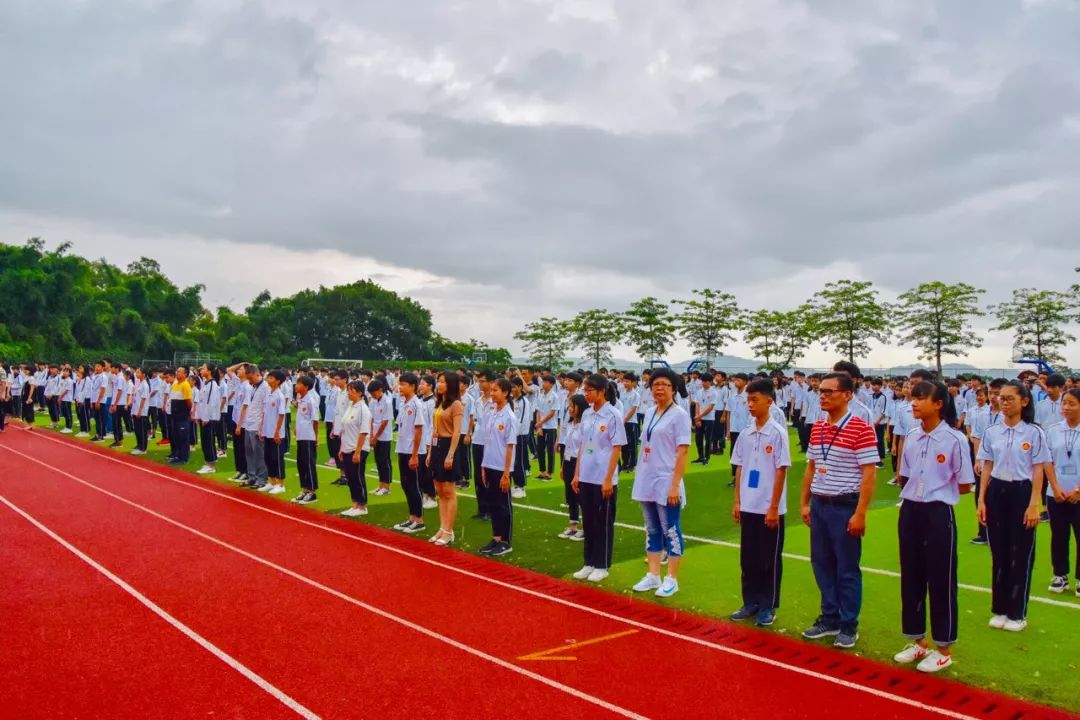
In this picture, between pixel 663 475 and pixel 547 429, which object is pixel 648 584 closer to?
pixel 663 475

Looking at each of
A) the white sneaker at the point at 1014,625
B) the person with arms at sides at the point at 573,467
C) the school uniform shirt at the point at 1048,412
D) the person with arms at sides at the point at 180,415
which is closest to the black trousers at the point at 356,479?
the person with arms at sides at the point at 573,467

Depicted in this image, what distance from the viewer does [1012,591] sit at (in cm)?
616

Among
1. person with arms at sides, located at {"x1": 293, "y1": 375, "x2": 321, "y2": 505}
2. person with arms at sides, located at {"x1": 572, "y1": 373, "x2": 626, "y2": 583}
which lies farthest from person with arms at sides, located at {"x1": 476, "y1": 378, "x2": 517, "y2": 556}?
person with arms at sides, located at {"x1": 293, "y1": 375, "x2": 321, "y2": 505}

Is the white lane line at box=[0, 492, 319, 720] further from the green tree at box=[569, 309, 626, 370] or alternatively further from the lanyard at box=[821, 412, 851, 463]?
the green tree at box=[569, 309, 626, 370]

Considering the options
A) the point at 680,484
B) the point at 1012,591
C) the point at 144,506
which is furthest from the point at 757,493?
the point at 144,506

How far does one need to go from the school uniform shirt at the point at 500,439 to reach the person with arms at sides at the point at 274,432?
525cm

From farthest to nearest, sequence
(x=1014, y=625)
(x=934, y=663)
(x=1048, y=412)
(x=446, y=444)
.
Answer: (x=1048, y=412) → (x=446, y=444) → (x=1014, y=625) → (x=934, y=663)

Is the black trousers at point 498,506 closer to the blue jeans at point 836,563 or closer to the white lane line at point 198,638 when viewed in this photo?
the white lane line at point 198,638

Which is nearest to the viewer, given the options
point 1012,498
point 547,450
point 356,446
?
point 1012,498

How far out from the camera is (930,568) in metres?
5.34

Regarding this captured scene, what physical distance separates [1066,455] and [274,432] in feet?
35.8

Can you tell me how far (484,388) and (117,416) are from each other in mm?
13403

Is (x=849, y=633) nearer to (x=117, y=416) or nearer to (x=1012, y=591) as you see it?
(x=1012, y=591)

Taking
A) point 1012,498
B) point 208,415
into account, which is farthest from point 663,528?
point 208,415
